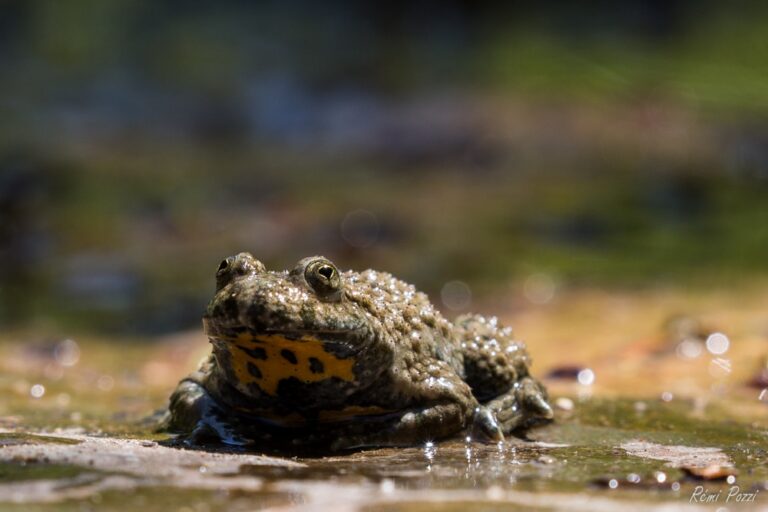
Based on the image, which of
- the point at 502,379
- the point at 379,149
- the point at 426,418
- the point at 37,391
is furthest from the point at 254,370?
the point at 379,149

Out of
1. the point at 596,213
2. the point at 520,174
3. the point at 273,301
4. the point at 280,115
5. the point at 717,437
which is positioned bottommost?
the point at 717,437

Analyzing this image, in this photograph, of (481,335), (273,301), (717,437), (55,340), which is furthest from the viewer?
(55,340)

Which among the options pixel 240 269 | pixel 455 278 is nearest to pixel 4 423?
pixel 240 269

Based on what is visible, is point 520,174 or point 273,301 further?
point 520,174

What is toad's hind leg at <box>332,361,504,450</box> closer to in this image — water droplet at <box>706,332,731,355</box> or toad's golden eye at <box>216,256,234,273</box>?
toad's golden eye at <box>216,256,234,273</box>

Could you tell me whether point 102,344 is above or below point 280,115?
below

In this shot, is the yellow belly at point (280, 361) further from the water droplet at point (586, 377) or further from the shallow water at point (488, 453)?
the water droplet at point (586, 377)

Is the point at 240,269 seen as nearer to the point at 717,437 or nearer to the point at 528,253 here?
the point at 717,437
